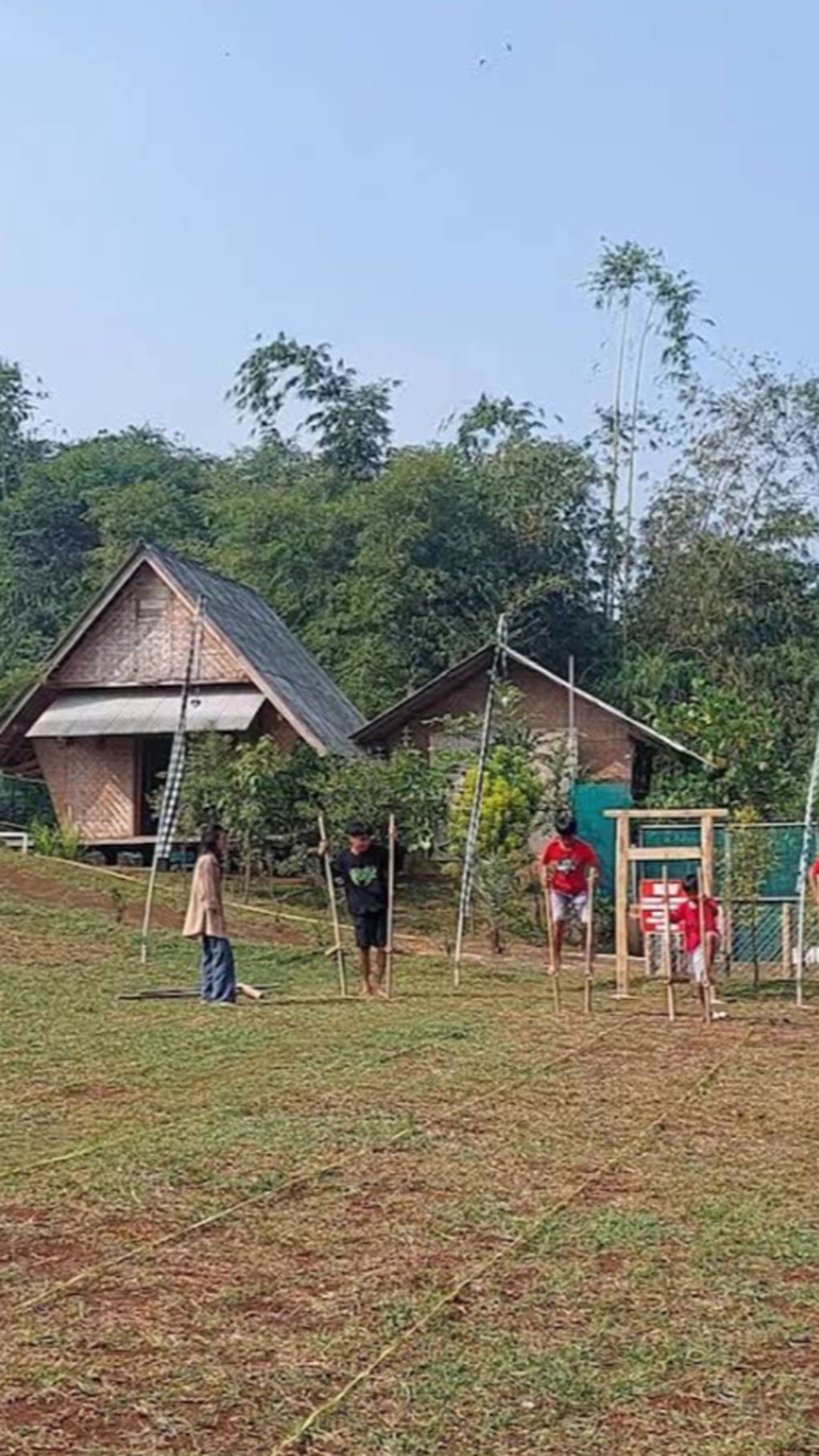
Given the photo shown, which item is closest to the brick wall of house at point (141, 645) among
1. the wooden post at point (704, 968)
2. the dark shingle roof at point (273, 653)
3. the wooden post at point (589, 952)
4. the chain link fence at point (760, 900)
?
the dark shingle roof at point (273, 653)

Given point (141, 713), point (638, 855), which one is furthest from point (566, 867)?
point (141, 713)

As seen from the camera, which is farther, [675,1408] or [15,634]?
[15,634]

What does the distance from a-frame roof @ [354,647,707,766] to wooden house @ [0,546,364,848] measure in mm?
535

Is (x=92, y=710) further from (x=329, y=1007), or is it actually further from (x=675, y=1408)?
(x=675, y=1408)

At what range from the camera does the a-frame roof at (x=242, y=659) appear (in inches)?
1012

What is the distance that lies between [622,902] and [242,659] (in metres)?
11.8

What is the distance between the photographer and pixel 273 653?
27.9 meters

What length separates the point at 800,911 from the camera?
1581cm

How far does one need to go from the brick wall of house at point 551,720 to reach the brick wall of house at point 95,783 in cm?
417

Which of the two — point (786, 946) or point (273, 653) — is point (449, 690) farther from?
point (786, 946)

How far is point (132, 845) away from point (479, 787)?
995 cm

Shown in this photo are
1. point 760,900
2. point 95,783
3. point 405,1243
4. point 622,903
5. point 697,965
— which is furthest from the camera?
point 95,783

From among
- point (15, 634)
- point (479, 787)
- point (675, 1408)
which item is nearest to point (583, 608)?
point (15, 634)

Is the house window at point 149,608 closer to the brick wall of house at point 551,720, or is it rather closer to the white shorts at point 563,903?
the brick wall of house at point 551,720
